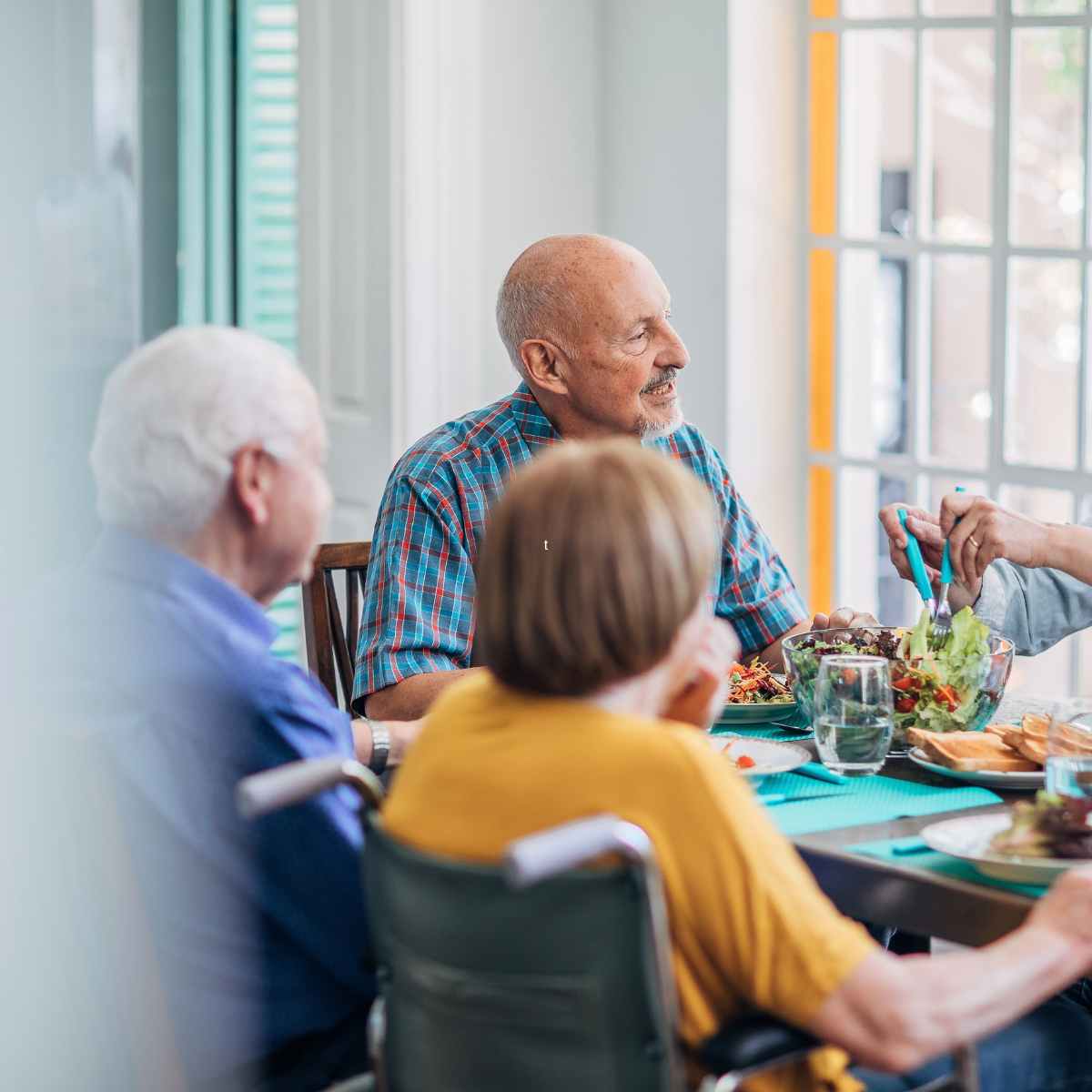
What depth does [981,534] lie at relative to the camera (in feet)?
7.16

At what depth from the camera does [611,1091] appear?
1127 mm

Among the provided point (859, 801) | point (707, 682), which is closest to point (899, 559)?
point (859, 801)

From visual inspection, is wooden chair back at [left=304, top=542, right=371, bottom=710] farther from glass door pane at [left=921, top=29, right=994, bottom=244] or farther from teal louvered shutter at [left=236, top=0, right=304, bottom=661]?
glass door pane at [left=921, top=29, right=994, bottom=244]

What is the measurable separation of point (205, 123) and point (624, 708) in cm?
354

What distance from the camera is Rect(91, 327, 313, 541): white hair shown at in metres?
1.43

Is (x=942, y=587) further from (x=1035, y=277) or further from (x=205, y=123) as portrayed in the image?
(x=1035, y=277)

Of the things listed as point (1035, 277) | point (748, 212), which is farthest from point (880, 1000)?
point (1035, 277)

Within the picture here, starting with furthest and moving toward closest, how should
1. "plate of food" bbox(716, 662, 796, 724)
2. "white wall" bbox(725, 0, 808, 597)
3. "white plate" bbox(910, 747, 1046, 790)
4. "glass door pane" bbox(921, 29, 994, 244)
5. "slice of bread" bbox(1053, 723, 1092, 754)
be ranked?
"glass door pane" bbox(921, 29, 994, 244), "white wall" bbox(725, 0, 808, 597), "plate of food" bbox(716, 662, 796, 724), "white plate" bbox(910, 747, 1046, 790), "slice of bread" bbox(1053, 723, 1092, 754)

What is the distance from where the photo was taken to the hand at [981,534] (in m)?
2.17

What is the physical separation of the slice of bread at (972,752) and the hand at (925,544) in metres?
0.46

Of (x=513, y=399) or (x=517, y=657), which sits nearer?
(x=517, y=657)

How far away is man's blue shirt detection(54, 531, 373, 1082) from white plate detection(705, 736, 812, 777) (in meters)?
0.51

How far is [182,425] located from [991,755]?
90 cm

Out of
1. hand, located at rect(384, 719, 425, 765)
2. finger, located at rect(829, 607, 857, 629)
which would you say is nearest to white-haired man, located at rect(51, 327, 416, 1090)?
hand, located at rect(384, 719, 425, 765)
